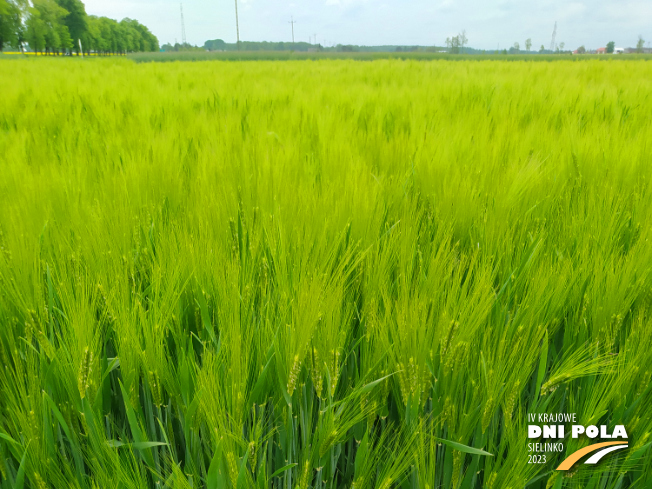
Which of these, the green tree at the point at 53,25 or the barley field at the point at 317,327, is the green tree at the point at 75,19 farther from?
the barley field at the point at 317,327

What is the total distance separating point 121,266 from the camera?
2.21ft

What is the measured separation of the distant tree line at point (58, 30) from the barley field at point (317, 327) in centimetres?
4736

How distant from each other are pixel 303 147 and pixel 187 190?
1.79 feet

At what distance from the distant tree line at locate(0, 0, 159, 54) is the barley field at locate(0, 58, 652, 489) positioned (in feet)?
155

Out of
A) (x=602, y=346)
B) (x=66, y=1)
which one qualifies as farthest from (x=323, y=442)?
(x=66, y=1)

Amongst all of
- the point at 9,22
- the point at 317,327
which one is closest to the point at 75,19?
the point at 9,22

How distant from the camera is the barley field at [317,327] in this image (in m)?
0.48

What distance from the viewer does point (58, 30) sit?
46094 mm

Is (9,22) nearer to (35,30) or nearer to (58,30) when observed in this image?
(35,30)

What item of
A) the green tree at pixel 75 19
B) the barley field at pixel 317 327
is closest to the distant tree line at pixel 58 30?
the green tree at pixel 75 19

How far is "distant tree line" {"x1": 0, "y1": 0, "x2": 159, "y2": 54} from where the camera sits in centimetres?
3666

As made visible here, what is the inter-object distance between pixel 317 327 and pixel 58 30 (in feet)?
201

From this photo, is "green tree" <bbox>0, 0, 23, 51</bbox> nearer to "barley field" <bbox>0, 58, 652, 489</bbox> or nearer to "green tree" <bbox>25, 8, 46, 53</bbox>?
"green tree" <bbox>25, 8, 46, 53</bbox>

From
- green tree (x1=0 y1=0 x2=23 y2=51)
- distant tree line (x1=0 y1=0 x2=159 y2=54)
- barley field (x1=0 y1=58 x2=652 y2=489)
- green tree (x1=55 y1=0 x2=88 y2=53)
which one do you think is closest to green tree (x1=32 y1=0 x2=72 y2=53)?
distant tree line (x1=0 y1=0 x2=159 y2=54)
